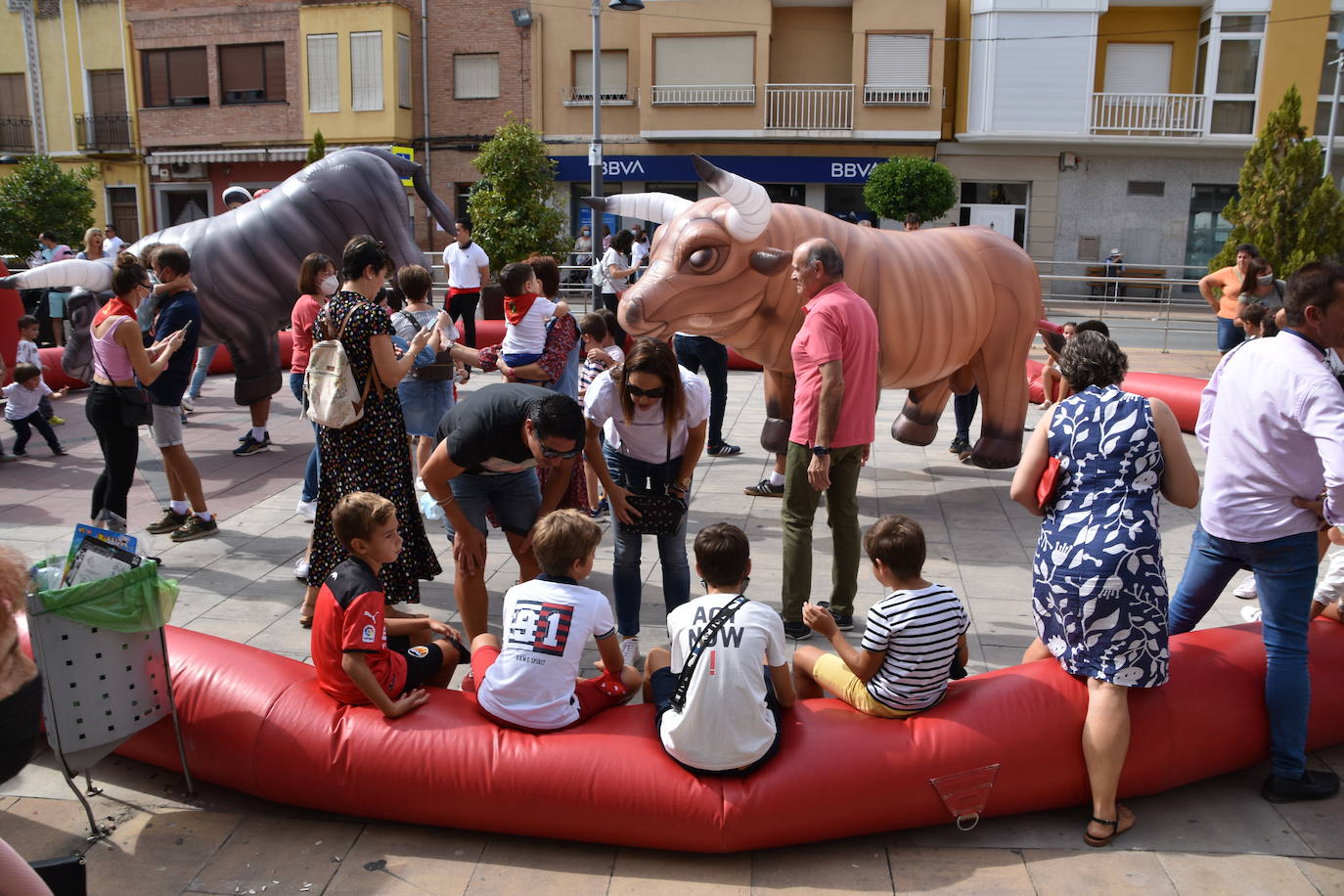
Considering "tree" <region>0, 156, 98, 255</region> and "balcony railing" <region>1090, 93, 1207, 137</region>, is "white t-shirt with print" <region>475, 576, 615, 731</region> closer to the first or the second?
"tree" <region>0, 156, 98, 255</region>

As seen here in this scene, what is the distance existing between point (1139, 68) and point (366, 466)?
25.6m

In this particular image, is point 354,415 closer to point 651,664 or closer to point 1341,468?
point 651,664

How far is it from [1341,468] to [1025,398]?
4.31 m

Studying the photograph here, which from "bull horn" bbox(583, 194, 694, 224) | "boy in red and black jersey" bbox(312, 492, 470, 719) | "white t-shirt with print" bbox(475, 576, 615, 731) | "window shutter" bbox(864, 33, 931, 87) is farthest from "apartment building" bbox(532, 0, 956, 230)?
"white t-shirt with print" bbox(475, 576, 615, 731)

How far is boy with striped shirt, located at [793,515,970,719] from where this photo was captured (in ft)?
11.5

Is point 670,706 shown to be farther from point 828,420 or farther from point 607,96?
point 607,96

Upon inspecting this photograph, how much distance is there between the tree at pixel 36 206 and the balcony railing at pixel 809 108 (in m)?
14.7

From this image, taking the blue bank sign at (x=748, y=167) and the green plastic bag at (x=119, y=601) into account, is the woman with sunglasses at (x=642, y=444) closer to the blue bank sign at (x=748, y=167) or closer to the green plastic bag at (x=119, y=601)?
the green plastic bag at (x=119, y=601)

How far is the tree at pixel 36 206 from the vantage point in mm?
19578

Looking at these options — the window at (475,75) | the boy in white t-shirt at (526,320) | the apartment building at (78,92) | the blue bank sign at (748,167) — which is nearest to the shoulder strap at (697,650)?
the boy in white t-shirt at (526,320)

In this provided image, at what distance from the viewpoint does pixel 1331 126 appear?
73.7ft

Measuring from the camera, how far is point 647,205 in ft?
23.0

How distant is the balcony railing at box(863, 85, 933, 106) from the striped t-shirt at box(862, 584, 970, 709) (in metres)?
23.8

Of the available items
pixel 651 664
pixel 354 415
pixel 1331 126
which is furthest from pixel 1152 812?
pixel 1331 126
